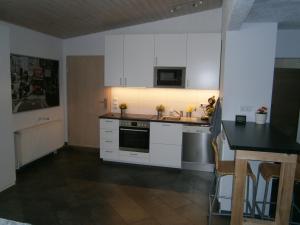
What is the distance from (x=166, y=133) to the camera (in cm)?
430

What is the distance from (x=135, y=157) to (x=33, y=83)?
2333 millimetres

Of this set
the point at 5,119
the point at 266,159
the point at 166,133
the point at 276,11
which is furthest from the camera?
the point at 166,133

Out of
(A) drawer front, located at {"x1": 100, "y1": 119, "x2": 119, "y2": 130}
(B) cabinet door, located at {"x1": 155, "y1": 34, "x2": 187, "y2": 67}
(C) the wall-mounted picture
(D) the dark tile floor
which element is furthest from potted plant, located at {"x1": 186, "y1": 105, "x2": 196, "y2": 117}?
(C) the wall-mounted picture

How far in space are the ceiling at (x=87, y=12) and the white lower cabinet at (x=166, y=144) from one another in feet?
6.33

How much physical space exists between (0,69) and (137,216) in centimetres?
264

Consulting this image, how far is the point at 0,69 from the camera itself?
3.27 meters

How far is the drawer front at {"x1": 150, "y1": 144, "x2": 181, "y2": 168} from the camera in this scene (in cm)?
430

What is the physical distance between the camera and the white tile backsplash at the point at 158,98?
15.4 feet

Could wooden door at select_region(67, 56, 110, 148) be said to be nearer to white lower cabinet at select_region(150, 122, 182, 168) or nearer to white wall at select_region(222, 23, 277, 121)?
white lower cabinet at select_region(150, 122, 182, 168)

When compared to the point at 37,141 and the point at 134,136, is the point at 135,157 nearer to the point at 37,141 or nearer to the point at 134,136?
the point at 134,136

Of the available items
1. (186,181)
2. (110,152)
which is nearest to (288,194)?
(186,181)

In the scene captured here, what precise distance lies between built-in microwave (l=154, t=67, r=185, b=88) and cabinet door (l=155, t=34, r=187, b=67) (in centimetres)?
9

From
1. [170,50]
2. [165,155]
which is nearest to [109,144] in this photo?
[165,155]

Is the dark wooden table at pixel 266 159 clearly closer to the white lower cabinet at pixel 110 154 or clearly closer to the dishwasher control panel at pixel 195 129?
the dishwasher control panel at pixel 195 129
